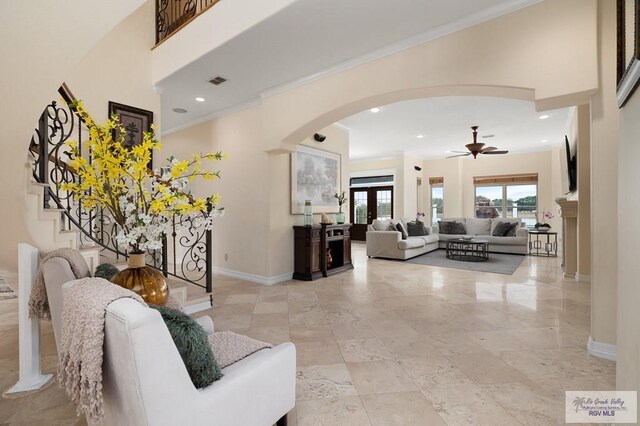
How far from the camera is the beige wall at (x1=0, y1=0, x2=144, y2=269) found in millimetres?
1580

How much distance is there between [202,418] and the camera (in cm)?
105

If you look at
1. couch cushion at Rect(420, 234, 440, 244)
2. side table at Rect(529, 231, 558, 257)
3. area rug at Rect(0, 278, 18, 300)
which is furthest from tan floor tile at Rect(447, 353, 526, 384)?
side table at Rect(529, 231, 558, 257)

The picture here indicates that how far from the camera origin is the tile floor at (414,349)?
1.78 metres

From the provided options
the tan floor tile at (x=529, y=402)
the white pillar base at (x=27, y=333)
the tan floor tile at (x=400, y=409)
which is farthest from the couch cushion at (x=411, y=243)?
the white pillar base at (x=27, y=333)

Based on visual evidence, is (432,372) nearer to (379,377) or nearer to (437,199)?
(379,377)

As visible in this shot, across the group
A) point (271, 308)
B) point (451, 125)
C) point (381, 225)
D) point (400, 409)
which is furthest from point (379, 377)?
point (451, 125)

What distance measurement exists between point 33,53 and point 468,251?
7447mm

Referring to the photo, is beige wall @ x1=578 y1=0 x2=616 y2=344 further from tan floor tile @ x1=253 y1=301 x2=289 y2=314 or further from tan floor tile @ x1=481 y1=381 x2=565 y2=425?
tan floor tile @ x1=253 y1=301 x2=289 y2=314

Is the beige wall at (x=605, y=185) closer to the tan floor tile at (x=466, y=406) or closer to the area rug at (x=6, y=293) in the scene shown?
the tan floor tile at (x=466, y=406)

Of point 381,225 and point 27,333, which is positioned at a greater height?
point 381,225

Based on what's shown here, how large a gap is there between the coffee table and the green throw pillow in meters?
6.67

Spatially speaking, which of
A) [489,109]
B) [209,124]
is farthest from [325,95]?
[489,109]

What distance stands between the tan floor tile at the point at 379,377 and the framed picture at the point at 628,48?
2008mm

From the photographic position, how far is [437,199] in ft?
34.5
